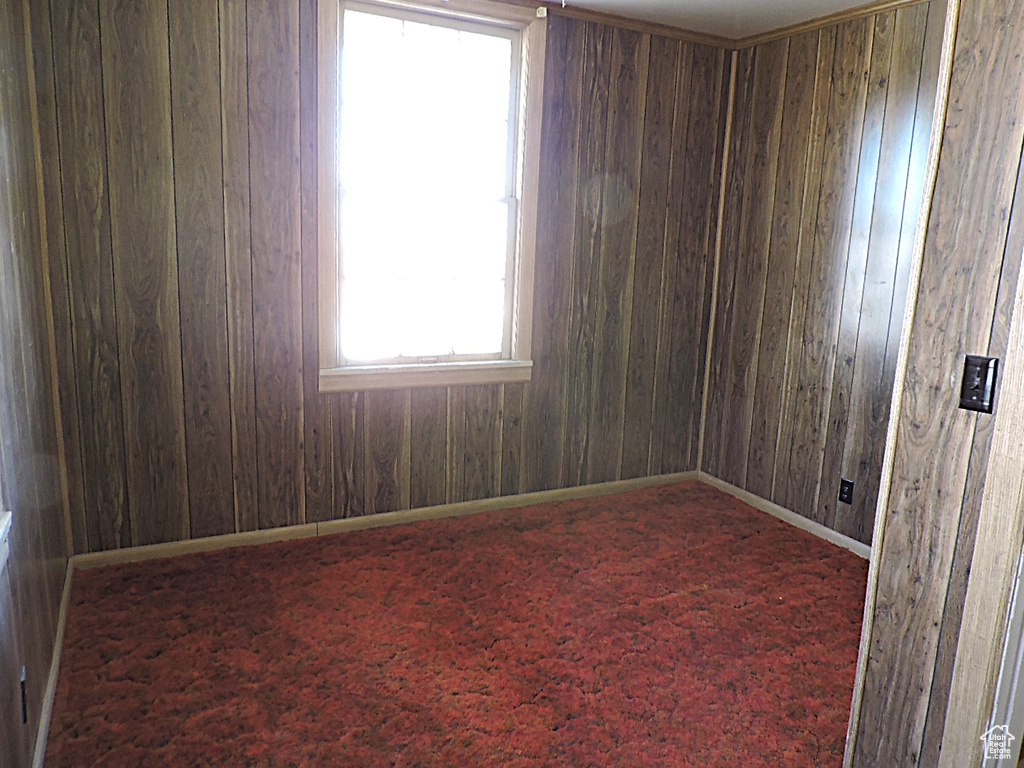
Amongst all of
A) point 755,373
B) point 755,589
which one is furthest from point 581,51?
point 755,589

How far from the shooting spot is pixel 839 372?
3.58 meters

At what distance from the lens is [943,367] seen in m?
1.52

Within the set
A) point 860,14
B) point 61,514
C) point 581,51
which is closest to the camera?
point 61,514

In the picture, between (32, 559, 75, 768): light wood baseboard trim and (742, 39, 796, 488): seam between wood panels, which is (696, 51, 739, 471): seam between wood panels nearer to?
(742, 39, 796, 488): seam between wood panels

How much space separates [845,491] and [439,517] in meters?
1.93

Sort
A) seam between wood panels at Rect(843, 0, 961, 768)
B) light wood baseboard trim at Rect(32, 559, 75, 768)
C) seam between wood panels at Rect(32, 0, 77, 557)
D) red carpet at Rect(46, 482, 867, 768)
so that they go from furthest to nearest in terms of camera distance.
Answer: seam between wood panels at Rect(32, 0, 77, 557) < red carpet at Rect(46, 482, 867, 768) < light wood baseboard trim at Rect(32, 559, 75, 768) < seam between wood panels at Rect(843, 0, 961, 768)

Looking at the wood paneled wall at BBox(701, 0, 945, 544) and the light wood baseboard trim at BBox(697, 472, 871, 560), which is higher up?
the wood paneled wall at BBox(701, 0, 945, 544)

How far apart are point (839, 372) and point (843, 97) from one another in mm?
1269

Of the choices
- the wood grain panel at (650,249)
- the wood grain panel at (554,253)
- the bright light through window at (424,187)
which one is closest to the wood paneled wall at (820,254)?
the wood grain panel at (650,249)

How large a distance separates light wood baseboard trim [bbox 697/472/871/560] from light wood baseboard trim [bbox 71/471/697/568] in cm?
19

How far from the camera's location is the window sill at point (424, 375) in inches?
133

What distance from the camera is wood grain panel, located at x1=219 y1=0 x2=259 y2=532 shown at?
296cm

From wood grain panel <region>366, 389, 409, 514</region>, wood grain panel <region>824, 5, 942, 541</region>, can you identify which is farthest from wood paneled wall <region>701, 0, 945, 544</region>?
wood grain panel <region>366, 389, 409, 514</region>

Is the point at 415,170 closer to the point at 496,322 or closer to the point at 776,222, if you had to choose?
the point at 496,322
